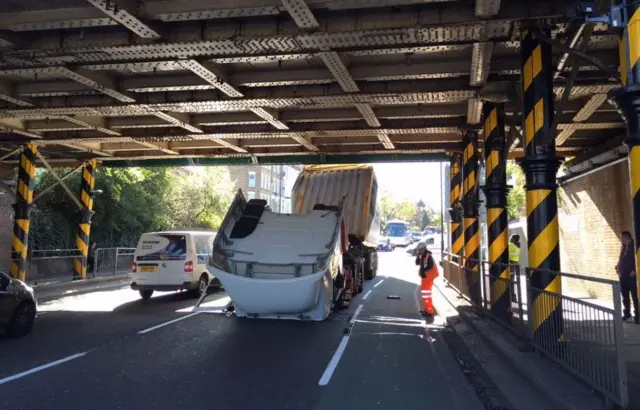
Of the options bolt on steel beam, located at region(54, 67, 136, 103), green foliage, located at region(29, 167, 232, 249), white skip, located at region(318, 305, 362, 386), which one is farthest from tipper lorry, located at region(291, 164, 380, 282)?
green foliage, located at region(29, 167, 232, 249)

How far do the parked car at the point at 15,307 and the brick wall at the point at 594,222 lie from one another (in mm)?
12571

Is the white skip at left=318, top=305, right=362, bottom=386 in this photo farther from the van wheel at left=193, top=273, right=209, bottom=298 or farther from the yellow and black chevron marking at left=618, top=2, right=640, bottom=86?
the van wheel at left=193, top=273, right=209, bottom=298

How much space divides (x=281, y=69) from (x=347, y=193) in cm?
690

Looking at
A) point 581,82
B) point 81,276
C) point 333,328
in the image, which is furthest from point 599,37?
point 81,276

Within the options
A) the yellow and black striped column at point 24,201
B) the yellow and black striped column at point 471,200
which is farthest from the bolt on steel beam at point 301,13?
the yellow and black striped column at point 24,201

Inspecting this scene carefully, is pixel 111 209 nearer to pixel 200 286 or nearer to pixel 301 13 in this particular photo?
pixel 200 286

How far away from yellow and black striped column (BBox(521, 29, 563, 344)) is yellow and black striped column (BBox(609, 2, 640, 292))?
2006mm

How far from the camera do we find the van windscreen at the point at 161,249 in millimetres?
14484

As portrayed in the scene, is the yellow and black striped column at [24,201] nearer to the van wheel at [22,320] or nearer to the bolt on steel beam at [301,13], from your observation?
the van wheel at [22,320]

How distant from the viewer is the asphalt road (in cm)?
566

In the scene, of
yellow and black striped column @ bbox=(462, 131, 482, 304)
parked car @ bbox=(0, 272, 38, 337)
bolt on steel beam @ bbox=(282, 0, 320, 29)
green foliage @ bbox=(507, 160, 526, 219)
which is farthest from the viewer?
green foliage @ bbox=(507, 160, 526, 219)

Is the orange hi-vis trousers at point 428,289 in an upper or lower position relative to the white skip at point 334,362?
upper

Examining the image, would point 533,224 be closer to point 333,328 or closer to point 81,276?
point 333,328

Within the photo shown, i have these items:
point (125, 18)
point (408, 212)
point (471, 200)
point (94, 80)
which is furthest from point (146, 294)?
point (408, 212)
